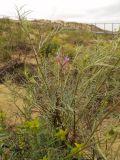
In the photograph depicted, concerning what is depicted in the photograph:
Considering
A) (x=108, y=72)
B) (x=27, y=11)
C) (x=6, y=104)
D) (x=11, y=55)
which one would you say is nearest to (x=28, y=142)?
(x=108, y=72)

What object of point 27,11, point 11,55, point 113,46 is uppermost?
point 27,11

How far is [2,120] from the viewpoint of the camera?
3.25 meters

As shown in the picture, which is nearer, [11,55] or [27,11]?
[27,11]

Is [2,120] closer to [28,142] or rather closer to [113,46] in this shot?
[28,142]

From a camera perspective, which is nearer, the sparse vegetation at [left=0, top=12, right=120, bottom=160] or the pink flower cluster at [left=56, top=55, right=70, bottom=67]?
the sparse vegetation at [left=0, top=12, right=120, bottom=160]

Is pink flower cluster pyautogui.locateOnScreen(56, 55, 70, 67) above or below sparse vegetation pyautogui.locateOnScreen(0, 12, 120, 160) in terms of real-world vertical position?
above

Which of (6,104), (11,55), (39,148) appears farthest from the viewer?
(11,55)

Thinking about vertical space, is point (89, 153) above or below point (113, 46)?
below

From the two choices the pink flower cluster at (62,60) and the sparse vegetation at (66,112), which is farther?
the pink flower cluster at (62,60)

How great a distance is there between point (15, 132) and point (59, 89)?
0.45m

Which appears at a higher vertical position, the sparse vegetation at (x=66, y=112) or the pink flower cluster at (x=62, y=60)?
the pink flower cluster at (x=62, y=60)

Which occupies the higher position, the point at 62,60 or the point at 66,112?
the point at 62,60

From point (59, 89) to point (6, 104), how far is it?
2080mm

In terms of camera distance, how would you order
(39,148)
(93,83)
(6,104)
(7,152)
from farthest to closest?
(6,104)
(93,83)
(7,152)
(39,148)
